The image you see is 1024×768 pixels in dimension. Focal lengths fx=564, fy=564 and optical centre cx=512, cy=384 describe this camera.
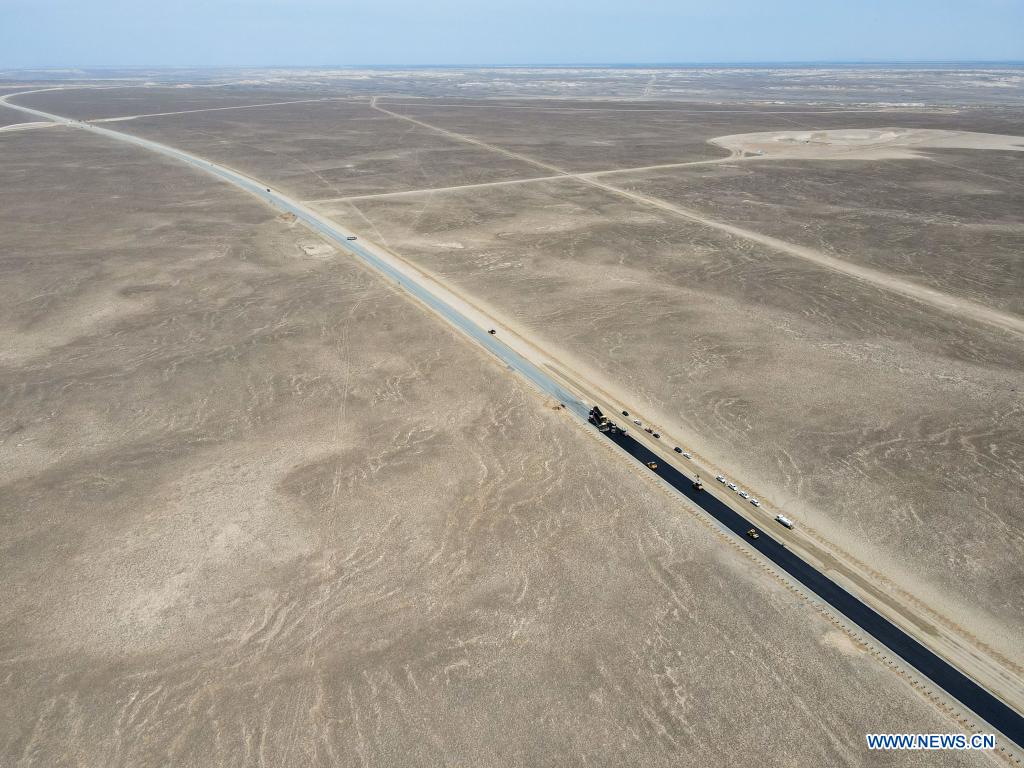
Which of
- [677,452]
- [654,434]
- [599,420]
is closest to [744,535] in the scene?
[677,452]

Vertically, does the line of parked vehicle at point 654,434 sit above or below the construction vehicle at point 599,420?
below

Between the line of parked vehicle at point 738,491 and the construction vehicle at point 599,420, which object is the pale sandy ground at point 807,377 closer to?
the line of parked vehicle at point 738,491

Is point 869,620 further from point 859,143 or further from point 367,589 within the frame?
point 859,143

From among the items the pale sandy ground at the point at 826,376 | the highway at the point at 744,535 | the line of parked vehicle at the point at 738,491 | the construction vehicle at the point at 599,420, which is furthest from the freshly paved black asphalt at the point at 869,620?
the construction vehicle at the point at 599,420

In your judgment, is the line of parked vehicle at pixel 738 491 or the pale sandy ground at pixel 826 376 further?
the line of parked vehicle at pixel 738 491

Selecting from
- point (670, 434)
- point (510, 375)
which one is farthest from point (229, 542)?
point (670, 434)

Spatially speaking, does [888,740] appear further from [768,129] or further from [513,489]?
[768,129]
